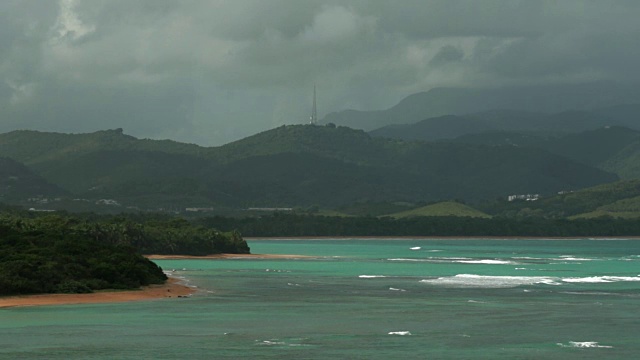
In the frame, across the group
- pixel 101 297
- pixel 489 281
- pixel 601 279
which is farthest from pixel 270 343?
pixel 601 279

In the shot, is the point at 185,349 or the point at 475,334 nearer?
the point at 185,349

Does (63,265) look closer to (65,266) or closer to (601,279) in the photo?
(65,266)

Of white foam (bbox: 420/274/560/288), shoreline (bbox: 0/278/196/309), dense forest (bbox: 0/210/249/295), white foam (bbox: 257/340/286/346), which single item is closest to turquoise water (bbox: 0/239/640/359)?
white foam (bbox: 257/340/286/346)

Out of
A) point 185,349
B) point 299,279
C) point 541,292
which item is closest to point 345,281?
point 299,279

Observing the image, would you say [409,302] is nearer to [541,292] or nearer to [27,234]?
[541,292]

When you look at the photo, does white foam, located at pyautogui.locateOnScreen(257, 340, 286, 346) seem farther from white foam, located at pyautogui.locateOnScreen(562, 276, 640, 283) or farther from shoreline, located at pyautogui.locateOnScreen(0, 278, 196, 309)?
white foam, located at pyautogui.locateOnScreen(562, 276, 640, 283)

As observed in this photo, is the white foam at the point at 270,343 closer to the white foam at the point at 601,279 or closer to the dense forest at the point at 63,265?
the dense forest at the point at 63,265

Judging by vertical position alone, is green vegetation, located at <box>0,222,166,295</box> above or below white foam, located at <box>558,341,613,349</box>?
above
